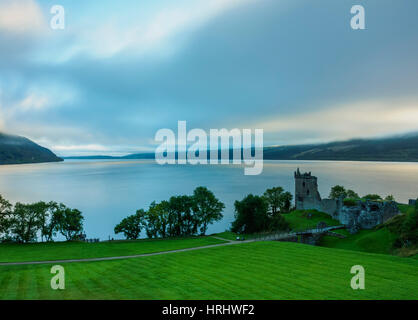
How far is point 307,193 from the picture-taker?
5609 centimetres

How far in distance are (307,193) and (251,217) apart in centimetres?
1490

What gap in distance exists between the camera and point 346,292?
14180 millimetres

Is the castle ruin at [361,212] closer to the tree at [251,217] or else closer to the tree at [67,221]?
the tree at [251,217]

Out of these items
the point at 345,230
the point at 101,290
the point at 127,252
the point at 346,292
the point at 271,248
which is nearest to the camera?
the point at 346,292

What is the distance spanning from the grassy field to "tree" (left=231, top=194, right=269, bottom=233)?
22.2 metres

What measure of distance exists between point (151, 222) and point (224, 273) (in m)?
29.8

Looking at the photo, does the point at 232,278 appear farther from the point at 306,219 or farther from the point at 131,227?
the point at 306,219

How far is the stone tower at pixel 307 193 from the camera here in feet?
178

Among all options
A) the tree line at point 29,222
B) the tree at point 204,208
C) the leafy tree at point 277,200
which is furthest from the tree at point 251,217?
the tree line at point 29,222

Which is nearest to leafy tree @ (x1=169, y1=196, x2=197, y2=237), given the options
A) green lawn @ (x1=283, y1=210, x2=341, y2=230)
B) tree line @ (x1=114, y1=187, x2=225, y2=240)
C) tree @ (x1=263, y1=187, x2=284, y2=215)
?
tree line @ (x1=114, y1=187, x2=225, y2=240)

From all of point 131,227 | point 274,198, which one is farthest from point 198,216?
point 274,198

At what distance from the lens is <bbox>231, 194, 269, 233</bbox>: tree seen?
158ft
